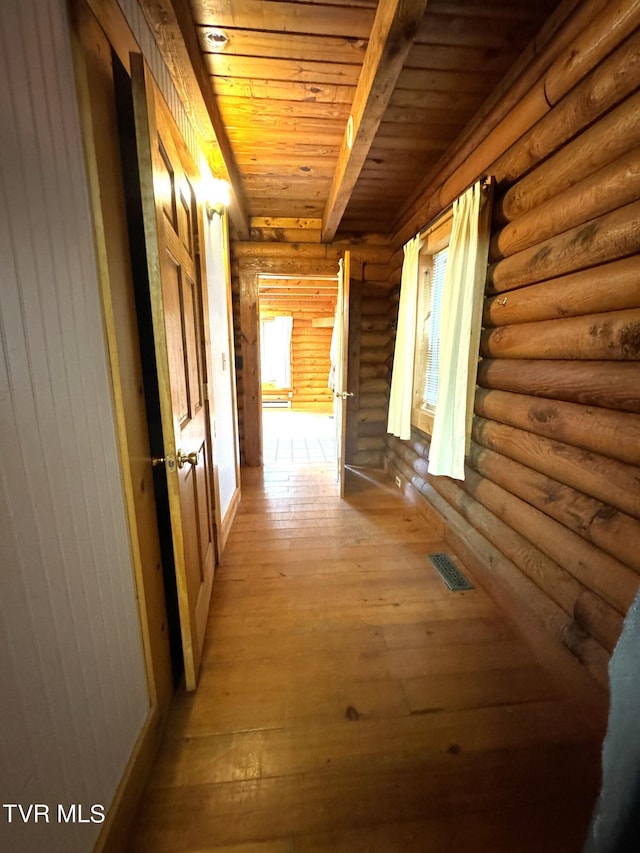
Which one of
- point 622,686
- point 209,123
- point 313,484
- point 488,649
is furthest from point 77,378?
point 313,484

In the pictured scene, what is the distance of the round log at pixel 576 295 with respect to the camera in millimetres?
1091

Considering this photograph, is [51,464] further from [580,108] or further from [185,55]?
[580,108]

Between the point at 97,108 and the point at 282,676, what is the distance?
2.06 m

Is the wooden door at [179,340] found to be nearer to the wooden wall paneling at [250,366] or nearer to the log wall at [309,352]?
the wooden wall paneling at [250,366]

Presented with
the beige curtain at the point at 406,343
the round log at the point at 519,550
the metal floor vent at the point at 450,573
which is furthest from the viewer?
the beige curtain at the point at 406,343

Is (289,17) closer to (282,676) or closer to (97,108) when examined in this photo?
(97,108)

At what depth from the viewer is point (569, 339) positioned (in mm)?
1301

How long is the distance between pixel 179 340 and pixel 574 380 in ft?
5.28

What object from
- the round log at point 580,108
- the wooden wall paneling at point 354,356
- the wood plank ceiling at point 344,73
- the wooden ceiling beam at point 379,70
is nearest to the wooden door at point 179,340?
the wood plank ceiling at point 344,73

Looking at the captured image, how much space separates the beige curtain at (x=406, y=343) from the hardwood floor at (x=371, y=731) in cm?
134

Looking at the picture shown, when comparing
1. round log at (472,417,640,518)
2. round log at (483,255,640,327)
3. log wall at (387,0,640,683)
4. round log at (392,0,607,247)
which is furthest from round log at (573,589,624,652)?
round log at (392,0,607,247)

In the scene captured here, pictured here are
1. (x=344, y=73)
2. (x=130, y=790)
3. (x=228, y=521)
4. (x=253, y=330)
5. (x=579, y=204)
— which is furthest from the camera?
(x=253, y=330)

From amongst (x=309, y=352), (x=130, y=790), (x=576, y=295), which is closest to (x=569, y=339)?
(x=576, y=295)

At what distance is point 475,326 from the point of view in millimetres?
1827
